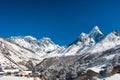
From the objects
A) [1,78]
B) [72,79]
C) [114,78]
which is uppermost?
[72,79]

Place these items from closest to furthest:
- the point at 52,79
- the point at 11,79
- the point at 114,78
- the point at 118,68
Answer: the point at 114,78, the point at 11,79, the point at 118,68, the point at 52,79

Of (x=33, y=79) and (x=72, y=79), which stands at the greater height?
(x=72, y=79)

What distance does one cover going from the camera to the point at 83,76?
144 metres

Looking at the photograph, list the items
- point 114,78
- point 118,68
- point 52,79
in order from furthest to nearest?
1. point 52,79
2. point 118,68
3. point 114,78

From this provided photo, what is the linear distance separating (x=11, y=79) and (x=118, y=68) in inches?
1955

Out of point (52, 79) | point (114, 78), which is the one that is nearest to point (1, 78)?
point (114, 78)

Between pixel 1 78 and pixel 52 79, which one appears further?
pixel 52 79

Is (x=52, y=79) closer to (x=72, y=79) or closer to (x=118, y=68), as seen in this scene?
(x=72, y=79)

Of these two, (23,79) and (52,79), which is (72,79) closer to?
(52,79)

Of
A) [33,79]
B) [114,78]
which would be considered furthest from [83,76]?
[114,78]

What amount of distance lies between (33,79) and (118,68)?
4303 centimetres

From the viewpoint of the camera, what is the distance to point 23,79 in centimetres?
10850

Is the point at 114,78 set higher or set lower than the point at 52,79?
lower

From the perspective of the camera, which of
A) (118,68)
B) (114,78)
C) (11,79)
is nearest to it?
(114,78)
